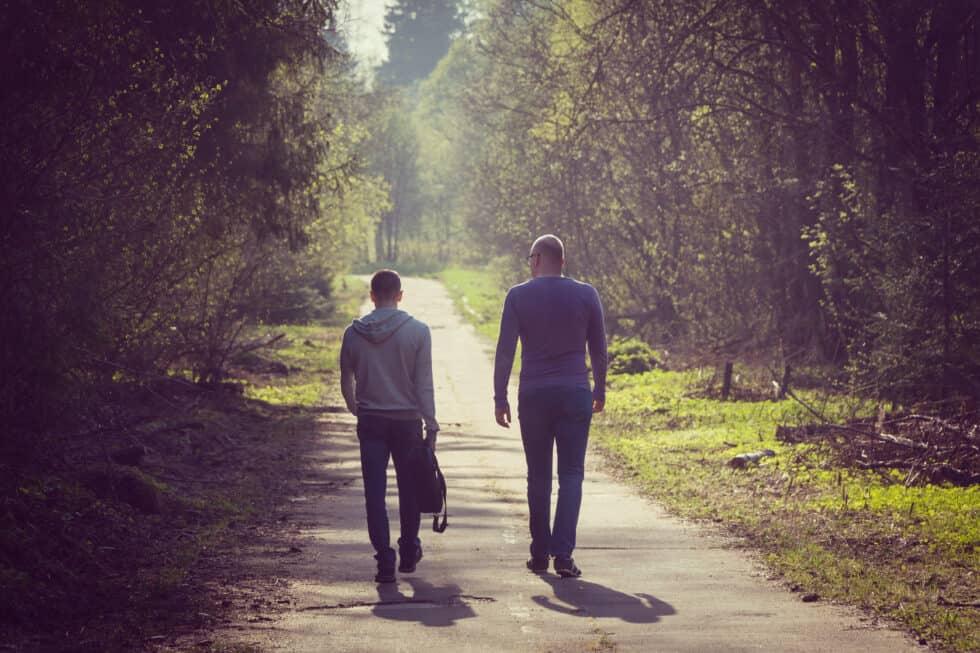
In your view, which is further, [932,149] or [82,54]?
[932,149]

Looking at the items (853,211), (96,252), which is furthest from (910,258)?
(96,252)

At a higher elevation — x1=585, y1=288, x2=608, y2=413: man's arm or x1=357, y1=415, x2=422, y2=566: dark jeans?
x1=585, y1=288, x2=608, y2=413: man's arm

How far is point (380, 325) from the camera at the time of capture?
8.71 m

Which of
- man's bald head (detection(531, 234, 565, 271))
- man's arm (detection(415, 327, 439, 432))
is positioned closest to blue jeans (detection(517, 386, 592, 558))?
man's arm (detection(415, 327, 439, 432))

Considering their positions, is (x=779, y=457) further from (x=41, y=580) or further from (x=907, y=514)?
(x=41, y=580)

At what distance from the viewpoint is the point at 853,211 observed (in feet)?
62.2

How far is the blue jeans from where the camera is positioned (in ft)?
29.1

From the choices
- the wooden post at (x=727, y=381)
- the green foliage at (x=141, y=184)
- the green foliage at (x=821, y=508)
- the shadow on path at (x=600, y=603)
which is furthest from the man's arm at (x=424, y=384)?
the wooden post at (x=727, y=381)

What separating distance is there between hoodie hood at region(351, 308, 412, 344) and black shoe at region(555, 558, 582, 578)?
6.03ft

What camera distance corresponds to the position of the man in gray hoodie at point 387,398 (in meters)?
8.67

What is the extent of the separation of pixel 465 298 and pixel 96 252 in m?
44.8

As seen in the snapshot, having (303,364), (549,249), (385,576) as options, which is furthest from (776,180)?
(385,576)

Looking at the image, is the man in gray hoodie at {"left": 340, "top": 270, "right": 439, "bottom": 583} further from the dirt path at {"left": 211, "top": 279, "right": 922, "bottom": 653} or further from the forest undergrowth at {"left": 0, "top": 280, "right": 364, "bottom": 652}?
the forest undergrowth at {"left": 0, "top": 280, "right": 364, "bottom": 652}

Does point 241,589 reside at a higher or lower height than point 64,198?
lower
